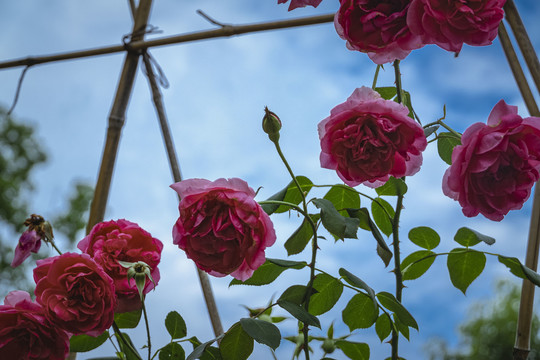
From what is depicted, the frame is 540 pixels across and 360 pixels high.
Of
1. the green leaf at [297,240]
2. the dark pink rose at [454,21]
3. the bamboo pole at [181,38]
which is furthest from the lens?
the bamboo pole at [181,38]

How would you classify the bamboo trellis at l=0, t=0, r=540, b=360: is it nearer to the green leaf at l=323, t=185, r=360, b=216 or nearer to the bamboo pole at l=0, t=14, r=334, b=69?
the bamboo pole at l=0, t=14, r=334, b=69

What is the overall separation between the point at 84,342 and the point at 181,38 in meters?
0.57

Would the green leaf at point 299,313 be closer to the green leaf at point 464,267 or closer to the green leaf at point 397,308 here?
the green leaf at point 397,308

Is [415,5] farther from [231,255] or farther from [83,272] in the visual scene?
[83,272]

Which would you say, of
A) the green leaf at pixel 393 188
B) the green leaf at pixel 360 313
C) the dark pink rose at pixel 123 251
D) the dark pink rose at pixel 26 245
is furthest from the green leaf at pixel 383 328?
the dark pink rose at pixel 26 245

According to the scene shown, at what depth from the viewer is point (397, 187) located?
49 centimetres

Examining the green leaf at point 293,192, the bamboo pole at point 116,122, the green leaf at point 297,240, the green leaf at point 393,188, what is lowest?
the green leaf at point 297,240

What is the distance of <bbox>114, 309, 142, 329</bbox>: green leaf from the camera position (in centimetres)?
58

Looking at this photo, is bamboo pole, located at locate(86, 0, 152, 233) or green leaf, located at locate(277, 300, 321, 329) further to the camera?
bamboo pole, located at locate(86, 0, 152, 233)

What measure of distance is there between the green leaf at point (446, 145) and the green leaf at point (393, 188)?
70 mm

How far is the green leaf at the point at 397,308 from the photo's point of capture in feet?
1.51

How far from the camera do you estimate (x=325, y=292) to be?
52 cm

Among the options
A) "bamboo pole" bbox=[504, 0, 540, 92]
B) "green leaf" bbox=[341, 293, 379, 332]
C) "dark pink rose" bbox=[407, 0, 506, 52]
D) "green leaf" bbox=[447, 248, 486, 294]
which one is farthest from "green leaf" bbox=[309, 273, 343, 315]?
"bamboo pole" bbox=[504, 0, 540, 92]

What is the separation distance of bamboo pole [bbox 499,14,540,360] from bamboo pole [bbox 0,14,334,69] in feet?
0.91
